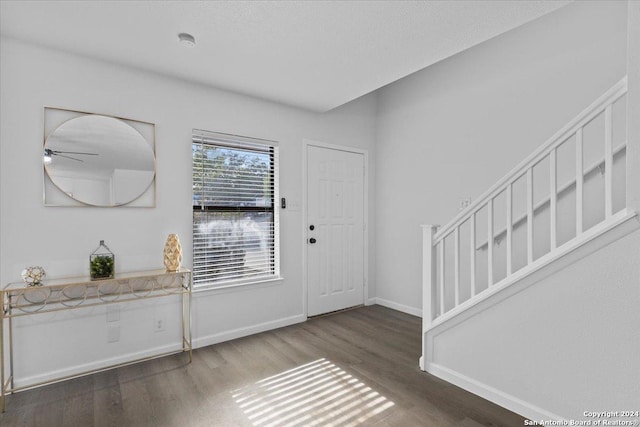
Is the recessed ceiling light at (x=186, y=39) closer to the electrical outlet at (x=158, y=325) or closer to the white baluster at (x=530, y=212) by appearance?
the electrical outlet at (x=158, y=325)

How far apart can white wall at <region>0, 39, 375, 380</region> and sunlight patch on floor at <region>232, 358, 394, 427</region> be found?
1.03 meters

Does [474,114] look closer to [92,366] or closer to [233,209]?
[233,209]

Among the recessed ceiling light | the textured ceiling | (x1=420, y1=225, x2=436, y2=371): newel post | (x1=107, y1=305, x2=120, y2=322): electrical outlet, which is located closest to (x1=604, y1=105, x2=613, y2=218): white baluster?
the textured ceiling

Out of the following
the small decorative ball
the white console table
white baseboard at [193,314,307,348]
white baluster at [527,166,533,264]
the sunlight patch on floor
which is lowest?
the sunlight patch on floor

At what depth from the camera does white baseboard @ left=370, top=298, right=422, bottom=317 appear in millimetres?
3855

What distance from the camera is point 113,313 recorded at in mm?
2602

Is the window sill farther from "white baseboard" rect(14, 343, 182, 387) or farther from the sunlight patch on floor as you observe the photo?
the sunlight patch on floor

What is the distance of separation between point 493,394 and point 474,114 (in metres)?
2.61

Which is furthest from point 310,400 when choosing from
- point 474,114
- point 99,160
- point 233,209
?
point 474,114

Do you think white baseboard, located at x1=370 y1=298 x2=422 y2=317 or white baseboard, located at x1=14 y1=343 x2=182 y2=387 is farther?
white baseboard, located at x1=370 y1=298 x2=422 y2=317

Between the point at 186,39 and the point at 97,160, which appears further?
the point at 97,160

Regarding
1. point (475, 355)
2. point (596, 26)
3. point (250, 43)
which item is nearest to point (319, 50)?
point (250, 43)

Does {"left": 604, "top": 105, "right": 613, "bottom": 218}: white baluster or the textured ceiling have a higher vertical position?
Answer: the textured ceiling

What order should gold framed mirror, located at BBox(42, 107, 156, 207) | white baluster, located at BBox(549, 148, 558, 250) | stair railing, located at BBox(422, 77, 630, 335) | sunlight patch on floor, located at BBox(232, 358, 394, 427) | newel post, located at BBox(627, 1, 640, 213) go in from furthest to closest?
1. gold framed mirror, located at BBox(42, 107, 156, 207)
2. sunlight patch on floor, located at BBox(232, 358, 394, 427)
3. white baluster, located at BBox(549, 148, 558, 250)
4. stair railing, located at BBox(422, 77, 630, 335)
5. newel post, located at BBox(627, 1, 640, 213)
